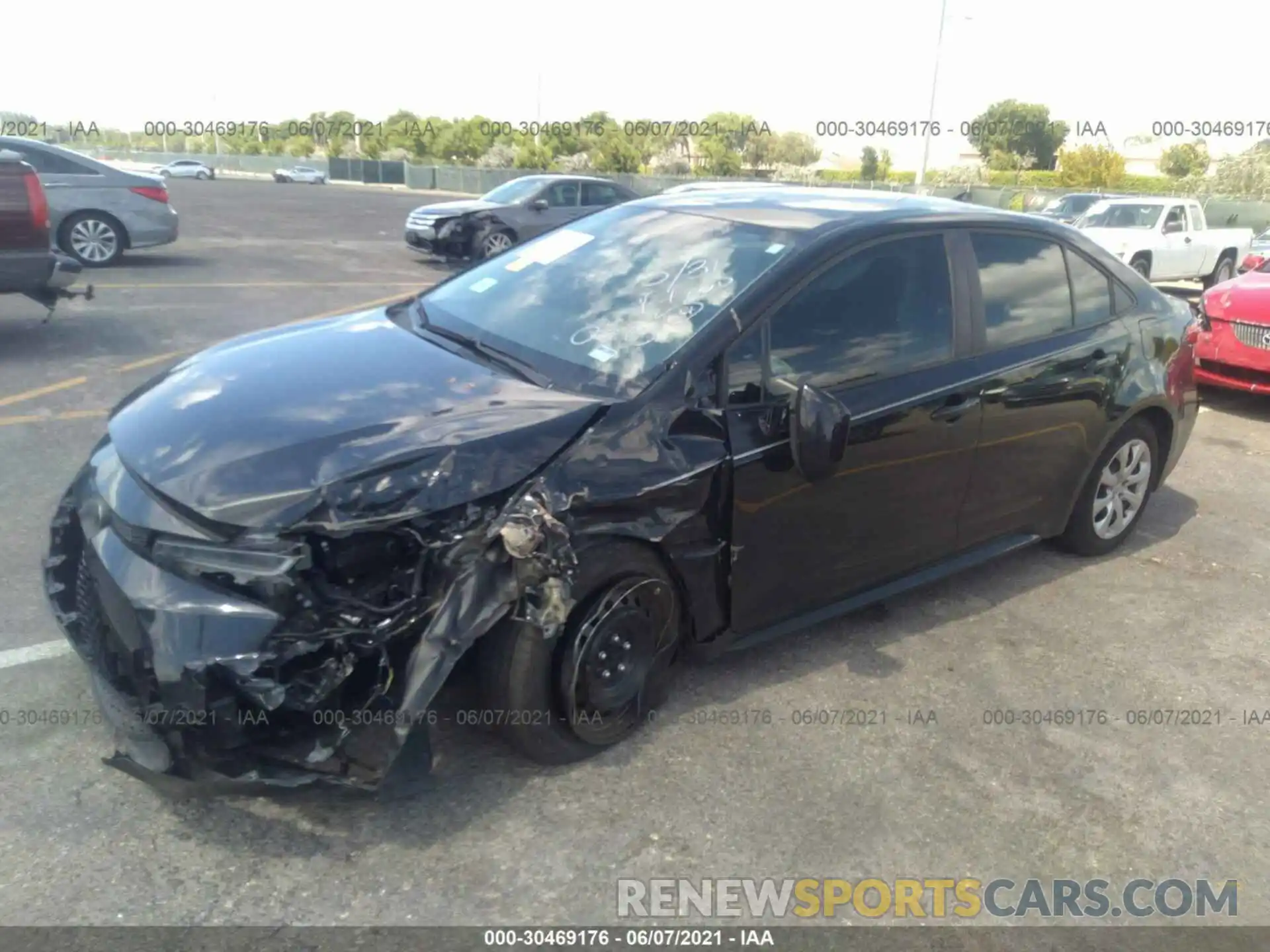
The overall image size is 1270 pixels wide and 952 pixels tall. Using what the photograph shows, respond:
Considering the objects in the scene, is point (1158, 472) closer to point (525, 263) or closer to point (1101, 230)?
point (525, 263)

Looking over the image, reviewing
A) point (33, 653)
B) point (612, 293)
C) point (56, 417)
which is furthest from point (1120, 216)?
point (33, 653)

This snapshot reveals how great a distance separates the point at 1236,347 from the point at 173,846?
8436mm

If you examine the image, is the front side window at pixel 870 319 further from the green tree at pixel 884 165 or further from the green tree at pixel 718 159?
the green tree at pixel 884 165

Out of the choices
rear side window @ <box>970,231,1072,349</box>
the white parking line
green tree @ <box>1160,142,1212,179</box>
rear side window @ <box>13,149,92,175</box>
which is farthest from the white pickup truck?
green tree @ <box>1160,142,1212,179</box>

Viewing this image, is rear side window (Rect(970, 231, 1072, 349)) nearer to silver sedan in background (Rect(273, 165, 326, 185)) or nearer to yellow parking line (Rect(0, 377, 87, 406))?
yellow parking line (Rect(0, 377, 87, 406))

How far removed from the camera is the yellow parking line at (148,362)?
299 inches

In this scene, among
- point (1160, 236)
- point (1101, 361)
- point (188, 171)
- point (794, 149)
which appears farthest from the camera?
point (794, 149)

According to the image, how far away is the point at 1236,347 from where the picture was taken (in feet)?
27.1

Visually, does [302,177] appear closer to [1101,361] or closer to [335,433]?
[1101,361]

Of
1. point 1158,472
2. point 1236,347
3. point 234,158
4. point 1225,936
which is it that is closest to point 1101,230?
point 1236,347

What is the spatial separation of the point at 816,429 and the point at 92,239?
1178 cm

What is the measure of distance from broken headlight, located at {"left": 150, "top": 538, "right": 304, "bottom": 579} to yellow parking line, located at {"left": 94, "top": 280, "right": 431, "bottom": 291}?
9654 mm

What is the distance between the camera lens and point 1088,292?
4.78 meters

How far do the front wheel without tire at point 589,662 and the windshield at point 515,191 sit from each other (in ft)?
43.9
